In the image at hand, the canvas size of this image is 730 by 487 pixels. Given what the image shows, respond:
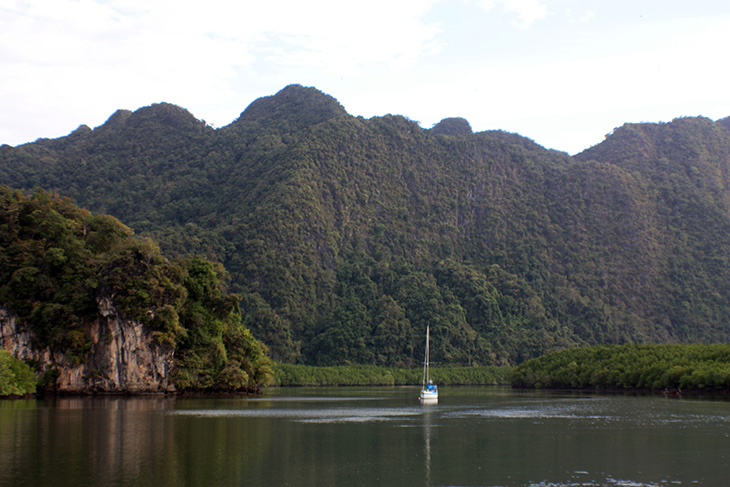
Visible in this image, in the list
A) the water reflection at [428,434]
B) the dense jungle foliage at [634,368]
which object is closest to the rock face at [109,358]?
the water reflection at [428,434]

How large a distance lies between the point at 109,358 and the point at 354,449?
167 feet

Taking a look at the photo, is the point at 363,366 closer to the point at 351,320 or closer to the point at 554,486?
the point at 351,320

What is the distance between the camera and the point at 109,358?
3098 inches

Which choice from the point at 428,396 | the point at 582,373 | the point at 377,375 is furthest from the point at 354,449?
the point at 377,375

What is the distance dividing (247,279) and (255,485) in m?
155

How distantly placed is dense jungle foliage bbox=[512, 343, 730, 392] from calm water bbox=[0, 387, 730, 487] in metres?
37.8

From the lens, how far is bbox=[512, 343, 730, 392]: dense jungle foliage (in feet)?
300

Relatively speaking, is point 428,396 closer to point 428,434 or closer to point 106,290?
point 106,290

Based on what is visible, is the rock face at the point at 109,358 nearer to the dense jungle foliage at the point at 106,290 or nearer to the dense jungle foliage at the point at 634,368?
the dense jungle foliage at the point at 106,290

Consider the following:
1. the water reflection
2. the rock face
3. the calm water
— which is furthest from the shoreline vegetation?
the water reflection

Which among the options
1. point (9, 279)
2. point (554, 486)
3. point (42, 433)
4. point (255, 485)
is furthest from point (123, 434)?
point (9, 279)

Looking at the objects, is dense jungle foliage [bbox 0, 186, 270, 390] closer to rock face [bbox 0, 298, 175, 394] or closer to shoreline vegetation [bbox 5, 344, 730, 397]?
rock face [bbox 0, 298, 175, 394]

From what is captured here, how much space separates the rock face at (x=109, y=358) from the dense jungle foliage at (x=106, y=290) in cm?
91

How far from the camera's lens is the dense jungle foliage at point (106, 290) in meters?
77.9
